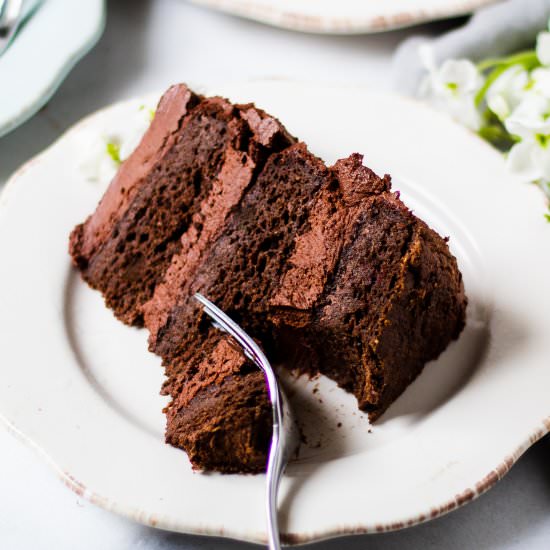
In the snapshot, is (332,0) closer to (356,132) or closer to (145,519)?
(356,132)

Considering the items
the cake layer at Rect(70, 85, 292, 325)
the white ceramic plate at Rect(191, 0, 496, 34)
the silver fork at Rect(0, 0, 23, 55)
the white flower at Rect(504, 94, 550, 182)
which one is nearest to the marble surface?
the white ceramic plate at Rect(191, 0, 496, 34)

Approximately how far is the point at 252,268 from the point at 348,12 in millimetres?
1683

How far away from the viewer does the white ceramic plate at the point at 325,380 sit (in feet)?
7.25

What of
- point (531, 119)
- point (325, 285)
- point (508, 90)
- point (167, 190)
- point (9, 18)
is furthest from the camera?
point (9, 18)

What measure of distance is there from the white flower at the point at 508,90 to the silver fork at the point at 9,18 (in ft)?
6.83

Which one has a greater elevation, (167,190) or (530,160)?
(167,190)

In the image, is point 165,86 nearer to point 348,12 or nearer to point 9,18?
point 9,18

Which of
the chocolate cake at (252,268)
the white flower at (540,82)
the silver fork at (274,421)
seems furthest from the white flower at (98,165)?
the white flower at (540,82)

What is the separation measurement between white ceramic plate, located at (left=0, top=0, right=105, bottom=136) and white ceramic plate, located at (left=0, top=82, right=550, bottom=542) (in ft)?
0.83

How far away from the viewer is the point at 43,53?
11.3ft

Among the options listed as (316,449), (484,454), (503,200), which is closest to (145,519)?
(316,449)

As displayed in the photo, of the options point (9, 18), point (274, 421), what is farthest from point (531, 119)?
point (9, 18)

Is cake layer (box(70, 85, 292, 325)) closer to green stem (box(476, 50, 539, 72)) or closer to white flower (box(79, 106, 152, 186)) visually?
white flower (box(79, 106, 152, 186))

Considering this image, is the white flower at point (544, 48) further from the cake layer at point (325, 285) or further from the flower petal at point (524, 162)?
the cake layer at point (325, 285)
